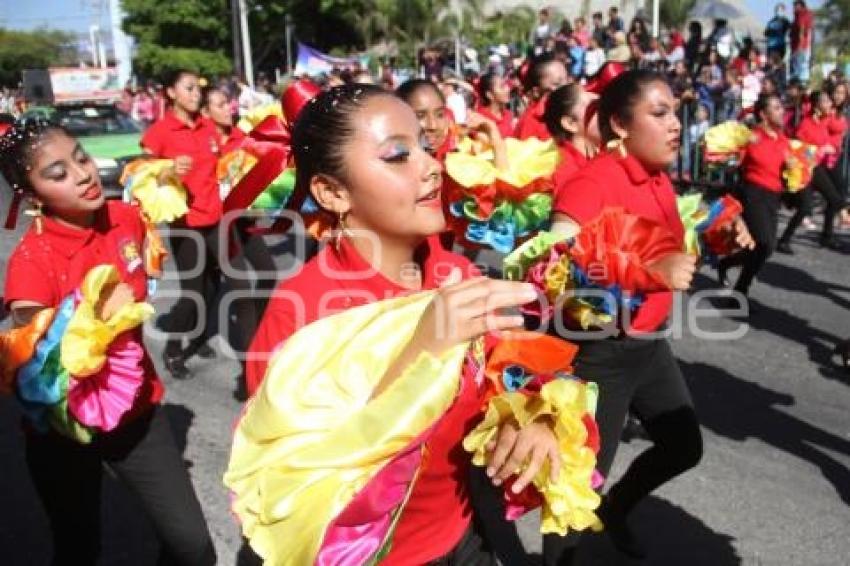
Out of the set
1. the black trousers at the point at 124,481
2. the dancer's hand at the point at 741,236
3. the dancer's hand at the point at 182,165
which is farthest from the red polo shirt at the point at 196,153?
the dancer's hand at the point at 741,236

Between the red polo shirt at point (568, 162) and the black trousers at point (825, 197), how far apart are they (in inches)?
203

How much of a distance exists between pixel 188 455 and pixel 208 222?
6.05 feet

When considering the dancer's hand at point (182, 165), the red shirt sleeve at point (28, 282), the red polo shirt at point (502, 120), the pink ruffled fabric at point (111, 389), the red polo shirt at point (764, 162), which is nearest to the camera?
the pink ruffled fabric at point (111, 389)

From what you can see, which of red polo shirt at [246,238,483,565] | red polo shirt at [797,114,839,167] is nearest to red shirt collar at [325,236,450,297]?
red polo shirt at [246,238,483,565]

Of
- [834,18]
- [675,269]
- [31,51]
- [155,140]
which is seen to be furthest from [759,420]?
[31,51]

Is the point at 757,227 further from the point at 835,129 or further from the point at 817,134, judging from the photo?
the point at 835,129

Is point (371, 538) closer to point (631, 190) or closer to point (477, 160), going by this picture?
point (631, 190)

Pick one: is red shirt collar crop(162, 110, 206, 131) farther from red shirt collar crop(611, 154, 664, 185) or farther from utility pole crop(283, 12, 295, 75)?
utility pole crop(283, 12, 295, 75)

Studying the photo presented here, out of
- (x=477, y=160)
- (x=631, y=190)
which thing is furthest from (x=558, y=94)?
(x=631, y=190)

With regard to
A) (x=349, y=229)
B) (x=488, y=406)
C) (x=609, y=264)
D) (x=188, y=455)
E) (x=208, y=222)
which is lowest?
(x=188, y=455)

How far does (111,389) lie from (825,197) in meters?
8.40

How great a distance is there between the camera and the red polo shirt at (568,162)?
4.38 m

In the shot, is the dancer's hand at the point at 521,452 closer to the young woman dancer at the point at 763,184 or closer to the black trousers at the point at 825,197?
the young woman dancer at the point at 763,184

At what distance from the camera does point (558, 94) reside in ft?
16.3
